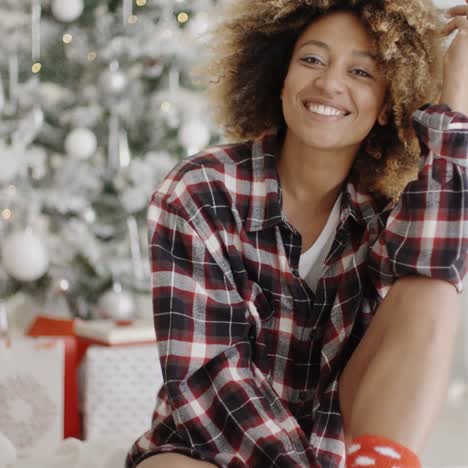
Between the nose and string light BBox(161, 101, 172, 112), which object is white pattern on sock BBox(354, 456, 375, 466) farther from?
string light BBox(161, 101, 172, 112)

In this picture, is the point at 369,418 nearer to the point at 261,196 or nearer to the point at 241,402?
the point at 241,402

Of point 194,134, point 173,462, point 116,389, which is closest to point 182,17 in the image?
point 194,134

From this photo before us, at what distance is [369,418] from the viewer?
1144 millimetres

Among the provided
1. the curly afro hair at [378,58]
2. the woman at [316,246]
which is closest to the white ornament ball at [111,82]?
the curly afro hair at [378,58]

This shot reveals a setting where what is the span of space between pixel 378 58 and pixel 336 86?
0.09m

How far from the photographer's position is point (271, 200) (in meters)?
1.42

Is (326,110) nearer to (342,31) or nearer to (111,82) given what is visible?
(342,31)

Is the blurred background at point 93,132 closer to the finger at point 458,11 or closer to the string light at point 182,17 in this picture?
the string light at point 182,17

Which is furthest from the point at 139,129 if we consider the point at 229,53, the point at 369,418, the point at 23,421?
the point at 369,418

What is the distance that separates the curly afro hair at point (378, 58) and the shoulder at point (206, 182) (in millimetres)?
172

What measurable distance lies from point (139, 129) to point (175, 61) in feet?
0.88

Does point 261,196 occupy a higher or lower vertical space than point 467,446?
higher

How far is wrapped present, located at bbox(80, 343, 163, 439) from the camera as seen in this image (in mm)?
2691

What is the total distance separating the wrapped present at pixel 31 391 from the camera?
2617 millimetres
